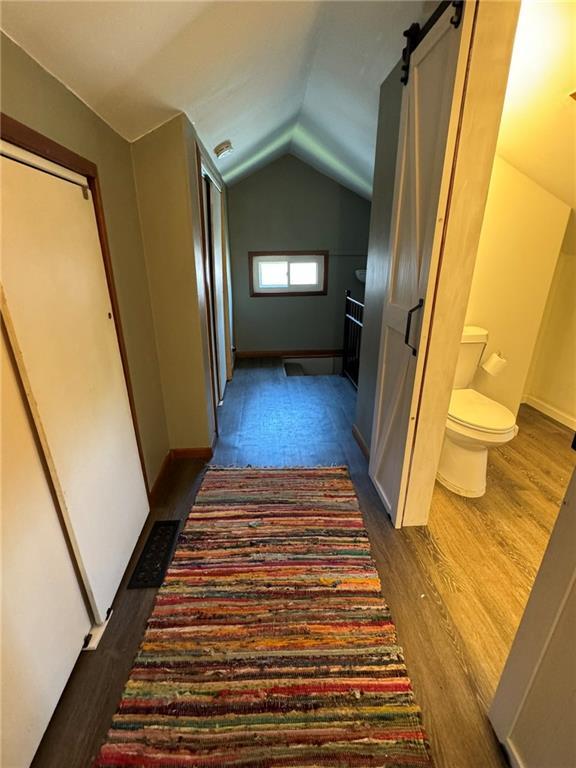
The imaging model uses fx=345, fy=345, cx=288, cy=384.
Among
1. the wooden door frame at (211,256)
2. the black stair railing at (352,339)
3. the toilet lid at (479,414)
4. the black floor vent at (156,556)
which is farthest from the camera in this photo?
the black stair railing at (352,339)

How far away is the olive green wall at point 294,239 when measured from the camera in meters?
4.41

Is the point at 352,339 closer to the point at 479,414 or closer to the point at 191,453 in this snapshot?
the point at 479,414

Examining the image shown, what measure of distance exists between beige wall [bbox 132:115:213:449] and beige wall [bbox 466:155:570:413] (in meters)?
1.91

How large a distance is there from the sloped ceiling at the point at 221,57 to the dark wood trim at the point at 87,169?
0.71ft

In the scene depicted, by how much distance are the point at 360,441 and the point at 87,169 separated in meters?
2.25

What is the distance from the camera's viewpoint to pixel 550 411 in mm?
3074

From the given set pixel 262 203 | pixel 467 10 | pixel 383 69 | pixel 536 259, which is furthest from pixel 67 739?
pixel 262 203

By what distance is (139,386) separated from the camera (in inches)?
75.0

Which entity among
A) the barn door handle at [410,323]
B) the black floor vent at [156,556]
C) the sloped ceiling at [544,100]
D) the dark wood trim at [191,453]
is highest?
the sloped ceiling at [544,100]

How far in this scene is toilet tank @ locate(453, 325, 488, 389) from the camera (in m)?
2.23

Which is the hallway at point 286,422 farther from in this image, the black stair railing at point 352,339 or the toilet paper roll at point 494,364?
the toilet paper roll at point 494,364

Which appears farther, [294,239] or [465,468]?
[294,239]

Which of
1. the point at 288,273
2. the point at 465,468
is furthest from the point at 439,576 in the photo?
the point at 288,273

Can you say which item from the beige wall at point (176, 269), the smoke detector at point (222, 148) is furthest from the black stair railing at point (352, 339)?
the beige wall at point (176, 269)
